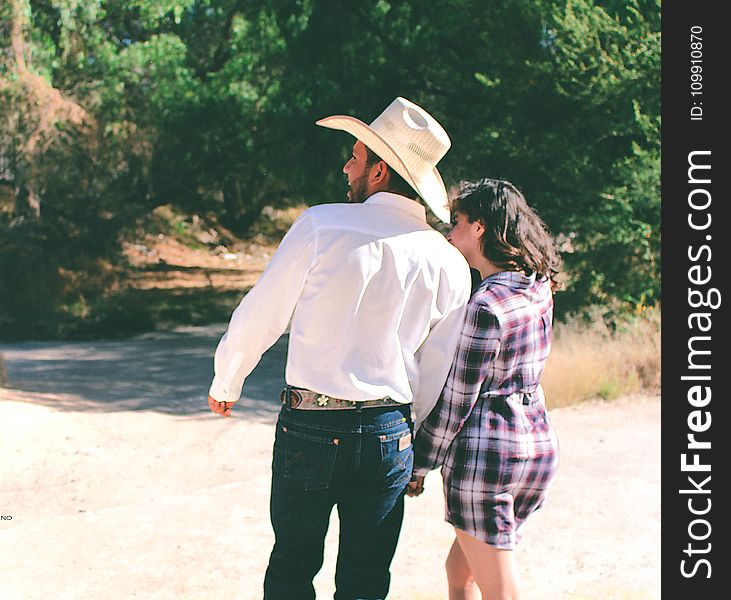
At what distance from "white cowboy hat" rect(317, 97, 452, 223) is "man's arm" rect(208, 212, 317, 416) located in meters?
0.32

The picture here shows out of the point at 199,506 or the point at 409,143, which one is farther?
the point at 199,506

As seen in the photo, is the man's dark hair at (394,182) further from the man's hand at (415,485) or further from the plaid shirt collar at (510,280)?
the man's hand at (415,485)

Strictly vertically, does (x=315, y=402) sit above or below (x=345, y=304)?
below

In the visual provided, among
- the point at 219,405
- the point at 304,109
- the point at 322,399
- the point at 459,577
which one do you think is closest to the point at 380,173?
the point at 322,399

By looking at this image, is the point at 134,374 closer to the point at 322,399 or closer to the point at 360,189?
the point at 360,189

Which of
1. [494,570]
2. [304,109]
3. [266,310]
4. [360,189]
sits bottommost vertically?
[494,570]

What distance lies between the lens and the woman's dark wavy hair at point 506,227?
9.43ft

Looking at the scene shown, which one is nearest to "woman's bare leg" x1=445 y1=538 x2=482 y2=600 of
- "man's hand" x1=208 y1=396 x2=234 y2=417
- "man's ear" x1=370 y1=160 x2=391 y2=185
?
"man's hand" x1=208 y1=396 x2=234 y2=417

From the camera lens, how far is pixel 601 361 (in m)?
8.88

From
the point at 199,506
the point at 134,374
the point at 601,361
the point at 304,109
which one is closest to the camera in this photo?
the point at 199,506

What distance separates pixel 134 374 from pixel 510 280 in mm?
8716

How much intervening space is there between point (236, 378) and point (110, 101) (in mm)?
12963

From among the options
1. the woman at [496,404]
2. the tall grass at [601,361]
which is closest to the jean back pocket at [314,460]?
the woman at [496,404]
